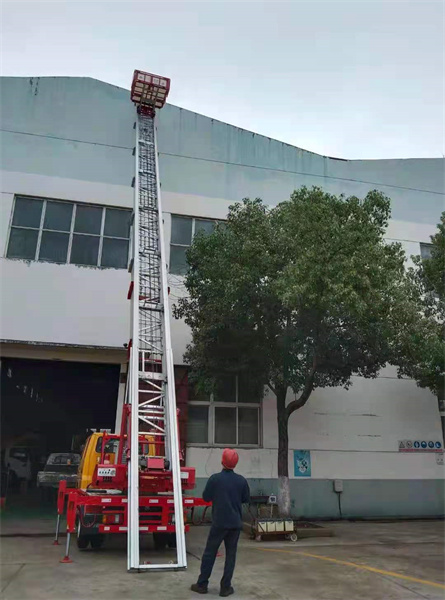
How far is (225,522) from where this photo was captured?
554 cm

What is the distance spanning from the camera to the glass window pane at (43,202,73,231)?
584 inches

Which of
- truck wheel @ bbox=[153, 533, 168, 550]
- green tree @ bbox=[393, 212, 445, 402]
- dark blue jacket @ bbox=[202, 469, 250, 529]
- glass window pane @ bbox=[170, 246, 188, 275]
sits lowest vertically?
truck wheel @ bbox=[153, 533, 168, 550]

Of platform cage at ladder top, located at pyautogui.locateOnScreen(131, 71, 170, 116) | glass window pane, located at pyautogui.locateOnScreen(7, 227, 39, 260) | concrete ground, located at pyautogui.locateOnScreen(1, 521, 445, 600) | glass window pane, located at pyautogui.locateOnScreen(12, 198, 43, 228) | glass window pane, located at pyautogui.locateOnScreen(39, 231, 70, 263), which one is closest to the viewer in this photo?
concrete ground, located at pyautogui.locateOnScreen(1, 521, 445, 600)

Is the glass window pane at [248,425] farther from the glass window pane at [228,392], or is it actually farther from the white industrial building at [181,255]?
the glass window pane at [228,392]

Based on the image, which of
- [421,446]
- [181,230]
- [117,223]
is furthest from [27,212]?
[421,446]

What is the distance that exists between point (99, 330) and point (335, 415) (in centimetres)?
750

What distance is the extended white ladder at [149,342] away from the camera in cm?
698

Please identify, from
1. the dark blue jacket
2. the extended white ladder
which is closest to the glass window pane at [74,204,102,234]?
the extended white ladder

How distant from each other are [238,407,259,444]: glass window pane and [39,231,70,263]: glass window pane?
7.05 meters

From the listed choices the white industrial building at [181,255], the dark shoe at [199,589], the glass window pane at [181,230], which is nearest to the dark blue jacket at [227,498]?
the dark shoe at [199,589]

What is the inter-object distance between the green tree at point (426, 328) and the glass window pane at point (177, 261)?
6.58m

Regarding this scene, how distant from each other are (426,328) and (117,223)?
9.44 m

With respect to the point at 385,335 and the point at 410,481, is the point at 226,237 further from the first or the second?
the point at 410,481

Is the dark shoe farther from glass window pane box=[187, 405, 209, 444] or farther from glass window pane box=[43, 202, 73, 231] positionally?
glass window pane box=[43, 202, 73, 231]
